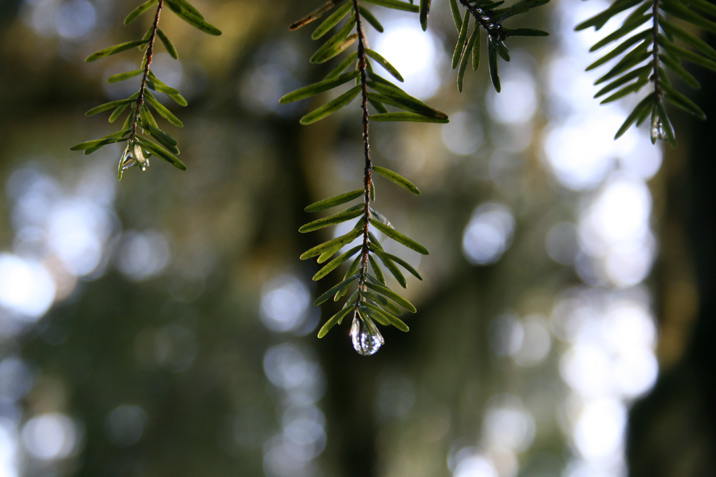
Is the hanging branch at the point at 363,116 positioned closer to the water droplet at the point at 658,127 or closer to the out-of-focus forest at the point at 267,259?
the water droplet at the point at 658,127

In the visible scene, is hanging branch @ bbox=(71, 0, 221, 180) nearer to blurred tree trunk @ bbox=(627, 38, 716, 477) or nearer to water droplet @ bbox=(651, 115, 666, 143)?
water droplet @ bbox=(651, 115, 666, 143)

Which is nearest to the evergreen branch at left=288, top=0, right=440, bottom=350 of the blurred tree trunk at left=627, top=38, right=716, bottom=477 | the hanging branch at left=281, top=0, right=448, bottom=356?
the hanging branch at left=281, top=0, right=448, bottom=356

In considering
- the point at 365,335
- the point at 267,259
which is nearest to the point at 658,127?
the point at 365,335

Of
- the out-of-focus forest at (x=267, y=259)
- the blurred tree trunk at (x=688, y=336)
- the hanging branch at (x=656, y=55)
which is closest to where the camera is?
the hanging branch at (x=656, y=55)

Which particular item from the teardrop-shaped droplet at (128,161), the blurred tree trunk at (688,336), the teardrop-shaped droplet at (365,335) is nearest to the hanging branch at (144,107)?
the teardrop-shaped droplet at (128,161)

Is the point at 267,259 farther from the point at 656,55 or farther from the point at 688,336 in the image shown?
the point at 656,55

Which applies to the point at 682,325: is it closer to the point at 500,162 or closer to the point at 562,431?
the point at 500,162
